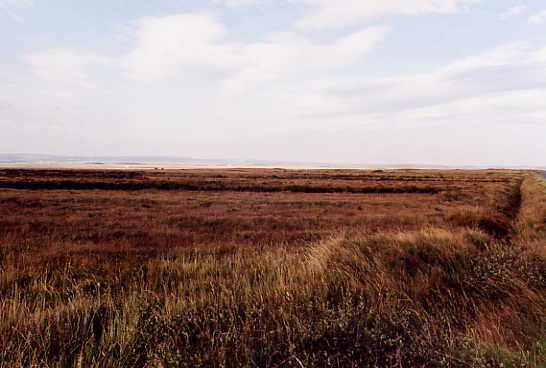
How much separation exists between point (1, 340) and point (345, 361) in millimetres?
3583

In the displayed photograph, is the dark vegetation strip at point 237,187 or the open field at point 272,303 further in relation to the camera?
the dark vegetation strip at point 237,187

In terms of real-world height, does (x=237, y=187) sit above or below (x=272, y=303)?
below

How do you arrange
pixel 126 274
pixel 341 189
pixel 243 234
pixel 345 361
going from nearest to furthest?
1. pixel 345 361
2. pixel 126 274
3. pixel 243 234
4. pixel 341 189

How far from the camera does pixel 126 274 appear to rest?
6.53 m

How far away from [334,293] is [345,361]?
1.65 meters

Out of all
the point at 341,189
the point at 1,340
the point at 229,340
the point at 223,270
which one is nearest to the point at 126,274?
the point at 223,270

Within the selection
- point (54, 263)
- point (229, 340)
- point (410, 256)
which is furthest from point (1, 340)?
point (410, 256)

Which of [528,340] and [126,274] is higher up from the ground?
[528,340]

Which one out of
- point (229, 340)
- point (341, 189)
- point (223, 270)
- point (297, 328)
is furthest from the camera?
point (341, 189)

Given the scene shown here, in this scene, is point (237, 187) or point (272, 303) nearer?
point (272, 303)

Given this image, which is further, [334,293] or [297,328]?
[334,293]

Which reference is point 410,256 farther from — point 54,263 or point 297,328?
point 54,263

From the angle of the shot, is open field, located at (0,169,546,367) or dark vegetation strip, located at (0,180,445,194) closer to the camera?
open field, located at (0,169,546,367)

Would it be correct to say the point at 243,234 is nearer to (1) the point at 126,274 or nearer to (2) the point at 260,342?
(1) the point at 126,274
